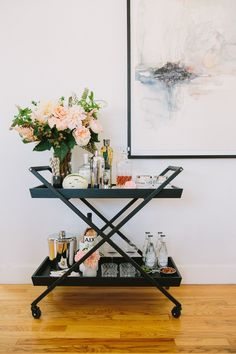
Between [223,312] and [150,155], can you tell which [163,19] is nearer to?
[150,155]

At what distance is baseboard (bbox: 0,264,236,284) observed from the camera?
229cm

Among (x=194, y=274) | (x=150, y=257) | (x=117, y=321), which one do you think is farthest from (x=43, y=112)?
(x=194, y=274)

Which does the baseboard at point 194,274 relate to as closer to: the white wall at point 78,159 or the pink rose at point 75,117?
the white wall at point 78,159

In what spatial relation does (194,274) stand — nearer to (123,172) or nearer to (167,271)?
(167,271)

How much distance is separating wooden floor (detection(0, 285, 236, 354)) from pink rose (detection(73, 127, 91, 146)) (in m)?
1.03

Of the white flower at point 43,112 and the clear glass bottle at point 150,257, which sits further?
the clear glass bottle at point 150,257

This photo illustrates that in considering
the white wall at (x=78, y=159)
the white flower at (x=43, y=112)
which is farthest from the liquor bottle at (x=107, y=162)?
the white flower at (x=43, y=112)

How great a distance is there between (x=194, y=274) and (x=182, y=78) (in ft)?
4.62

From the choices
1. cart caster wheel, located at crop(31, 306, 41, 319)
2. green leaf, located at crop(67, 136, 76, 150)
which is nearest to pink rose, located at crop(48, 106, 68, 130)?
green leaf, located at crop(67, 136, 76, 150)

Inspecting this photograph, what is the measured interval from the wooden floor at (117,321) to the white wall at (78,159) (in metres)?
0.24

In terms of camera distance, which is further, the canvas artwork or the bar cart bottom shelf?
the canvas artwork

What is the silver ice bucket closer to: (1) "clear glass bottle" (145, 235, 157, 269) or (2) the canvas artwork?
(1) "clear glass bottle" (145, 235, 157, 269)

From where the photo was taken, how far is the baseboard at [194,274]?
229 cm

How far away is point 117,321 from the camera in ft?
5.85
